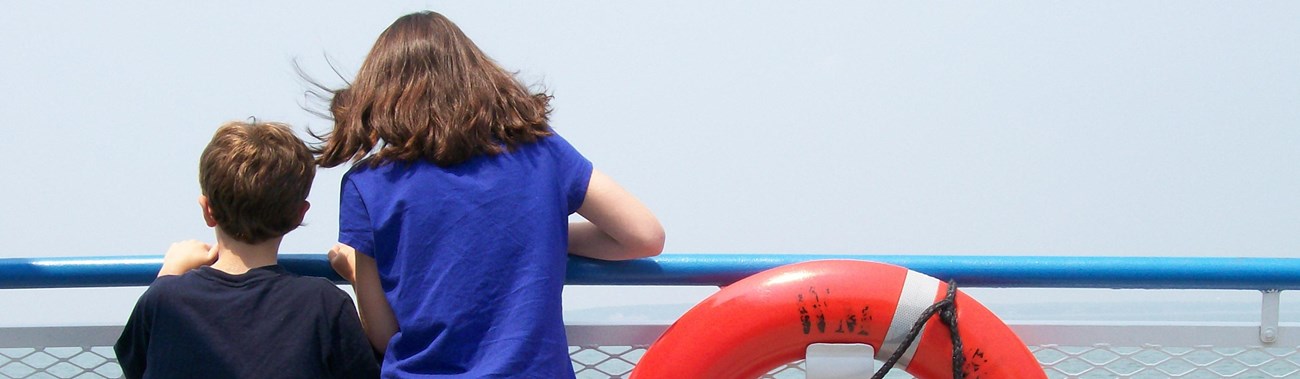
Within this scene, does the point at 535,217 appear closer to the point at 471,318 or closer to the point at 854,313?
the point at 471,318

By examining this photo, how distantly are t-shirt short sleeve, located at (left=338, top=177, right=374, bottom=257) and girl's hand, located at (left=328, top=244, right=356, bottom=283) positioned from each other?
0.08 meters

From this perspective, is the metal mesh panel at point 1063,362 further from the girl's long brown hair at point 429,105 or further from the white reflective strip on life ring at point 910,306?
the girl's long brown hair at point 429,105

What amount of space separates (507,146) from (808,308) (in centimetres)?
42

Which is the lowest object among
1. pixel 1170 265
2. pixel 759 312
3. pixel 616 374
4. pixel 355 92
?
pixel 616 374

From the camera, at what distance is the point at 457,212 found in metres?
1.33

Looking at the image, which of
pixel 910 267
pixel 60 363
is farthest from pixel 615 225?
pixel 60 363

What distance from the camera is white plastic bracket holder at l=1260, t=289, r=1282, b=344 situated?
63.3 inches

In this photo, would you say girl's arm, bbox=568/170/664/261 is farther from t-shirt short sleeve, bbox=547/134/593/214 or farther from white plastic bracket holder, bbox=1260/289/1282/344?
white plastic bracket holder, bbox=1260/289/1282/344

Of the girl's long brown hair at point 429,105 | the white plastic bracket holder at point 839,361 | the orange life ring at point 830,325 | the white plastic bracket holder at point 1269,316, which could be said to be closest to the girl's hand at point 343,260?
the girl's long brown hair at point 429,105

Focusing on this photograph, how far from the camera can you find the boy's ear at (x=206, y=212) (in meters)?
1.37

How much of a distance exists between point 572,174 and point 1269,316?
100 cm

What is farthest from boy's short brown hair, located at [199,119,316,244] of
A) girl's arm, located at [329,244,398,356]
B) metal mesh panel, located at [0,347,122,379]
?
metal mesh panel, located at [0,347,122,379]

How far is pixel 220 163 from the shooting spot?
4.42ft

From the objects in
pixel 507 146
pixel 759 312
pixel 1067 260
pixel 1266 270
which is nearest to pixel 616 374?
pixel 759 312
